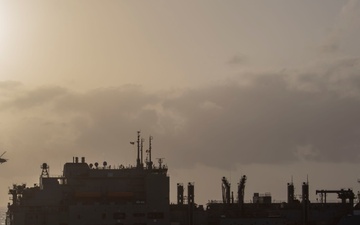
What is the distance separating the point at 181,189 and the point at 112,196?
56.6 feet

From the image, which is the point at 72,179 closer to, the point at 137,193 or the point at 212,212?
the point at 137,193

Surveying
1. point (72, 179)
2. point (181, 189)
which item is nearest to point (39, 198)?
point (72, 179)

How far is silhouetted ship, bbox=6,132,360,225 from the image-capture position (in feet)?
338

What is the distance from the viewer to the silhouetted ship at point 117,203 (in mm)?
103125

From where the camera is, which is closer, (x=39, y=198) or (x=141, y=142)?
(x=39, y=198)

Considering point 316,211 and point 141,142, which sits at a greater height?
point 141,142

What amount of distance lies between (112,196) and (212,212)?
19695 mm

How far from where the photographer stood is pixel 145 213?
10331 centimetres

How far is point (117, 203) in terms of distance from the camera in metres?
104

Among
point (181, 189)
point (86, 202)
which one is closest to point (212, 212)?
point (181, 189)

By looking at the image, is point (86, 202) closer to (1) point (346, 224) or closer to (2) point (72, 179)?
(2) point (72, 179)

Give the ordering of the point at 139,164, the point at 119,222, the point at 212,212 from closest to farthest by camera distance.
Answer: the point at 119,222 → the point at 139,164 → the point at 212,212

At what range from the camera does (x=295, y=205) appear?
120125 millimetres

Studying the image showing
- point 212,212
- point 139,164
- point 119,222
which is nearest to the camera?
point 119,222
